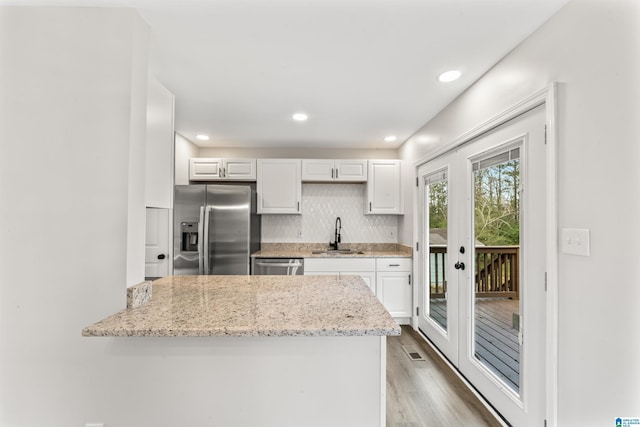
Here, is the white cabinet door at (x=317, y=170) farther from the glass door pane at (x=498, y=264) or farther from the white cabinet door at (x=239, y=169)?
the glass door pane at (x=498, y=264)

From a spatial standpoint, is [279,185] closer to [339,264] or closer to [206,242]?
[206,242]

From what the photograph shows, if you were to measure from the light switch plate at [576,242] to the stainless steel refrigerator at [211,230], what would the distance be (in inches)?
114

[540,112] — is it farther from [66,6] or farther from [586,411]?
[66,6]

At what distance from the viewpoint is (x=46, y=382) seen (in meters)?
1.30

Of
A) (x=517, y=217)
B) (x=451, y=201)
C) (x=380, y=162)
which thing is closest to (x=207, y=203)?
(x=380, y=162)

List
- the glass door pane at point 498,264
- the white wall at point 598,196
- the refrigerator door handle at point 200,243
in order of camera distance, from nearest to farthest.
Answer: the white wall at point 598,196 → the glass door pane at point 498,264 → the refrigerator door handle at point 200,243

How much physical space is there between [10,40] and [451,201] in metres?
2.95

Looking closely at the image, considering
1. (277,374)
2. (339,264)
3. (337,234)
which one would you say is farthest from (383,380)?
(337,234)

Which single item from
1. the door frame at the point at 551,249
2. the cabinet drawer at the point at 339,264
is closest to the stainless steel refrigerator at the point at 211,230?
the cabinet drawer at the point at 339,264

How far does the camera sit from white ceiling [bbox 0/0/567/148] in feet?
4.64

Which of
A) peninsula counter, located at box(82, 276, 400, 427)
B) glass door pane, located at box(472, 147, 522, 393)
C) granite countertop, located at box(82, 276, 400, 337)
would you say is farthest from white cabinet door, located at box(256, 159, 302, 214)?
peninsula counter, located at box(82, 276, 400, 427)

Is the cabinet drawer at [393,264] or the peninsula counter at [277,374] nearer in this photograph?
the peninsula counter at [277,374]

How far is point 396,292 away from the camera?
363 cm

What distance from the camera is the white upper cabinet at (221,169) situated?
3859 millimetres
